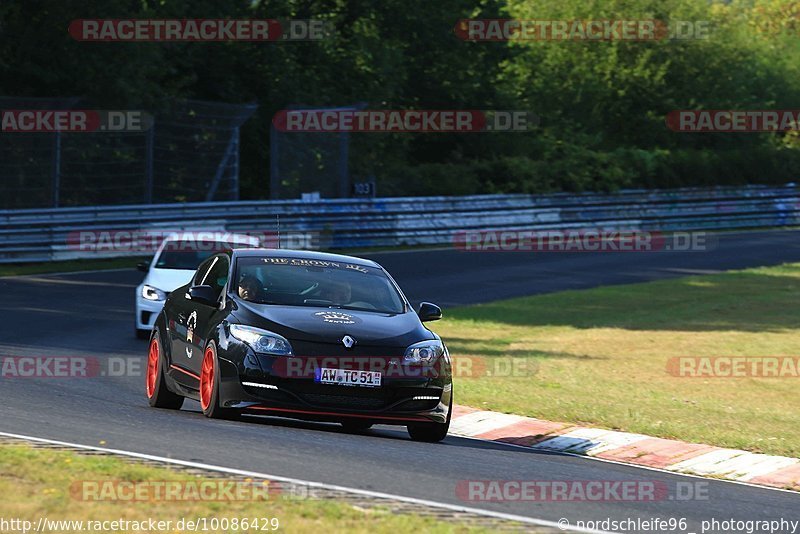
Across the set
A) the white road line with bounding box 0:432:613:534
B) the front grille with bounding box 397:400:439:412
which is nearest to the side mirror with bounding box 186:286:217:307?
the front grille with bounding box 397:400:439:412

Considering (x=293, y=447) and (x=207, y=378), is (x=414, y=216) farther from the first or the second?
(x=293, y=447)

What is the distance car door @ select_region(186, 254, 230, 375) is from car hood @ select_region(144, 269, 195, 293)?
5965 mm

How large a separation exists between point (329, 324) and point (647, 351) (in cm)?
1030

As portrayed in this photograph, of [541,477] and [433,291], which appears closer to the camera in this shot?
[541,477]

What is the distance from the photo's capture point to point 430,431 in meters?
11.0

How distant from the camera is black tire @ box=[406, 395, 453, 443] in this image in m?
11.0

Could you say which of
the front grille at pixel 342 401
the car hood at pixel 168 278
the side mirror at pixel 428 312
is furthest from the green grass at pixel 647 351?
the car hood at pixel 168 278

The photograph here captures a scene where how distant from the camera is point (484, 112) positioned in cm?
4672

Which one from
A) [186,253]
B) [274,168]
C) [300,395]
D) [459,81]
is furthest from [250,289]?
[459,81]

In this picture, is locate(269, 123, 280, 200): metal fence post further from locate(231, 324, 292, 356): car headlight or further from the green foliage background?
locate(231, 324, 292, 356): car headlight

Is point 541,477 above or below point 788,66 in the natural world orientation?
below

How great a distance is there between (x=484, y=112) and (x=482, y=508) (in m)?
39.7

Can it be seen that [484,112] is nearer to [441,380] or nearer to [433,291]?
[433,291]

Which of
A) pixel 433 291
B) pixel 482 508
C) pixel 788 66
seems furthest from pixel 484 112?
pixel 482 508
